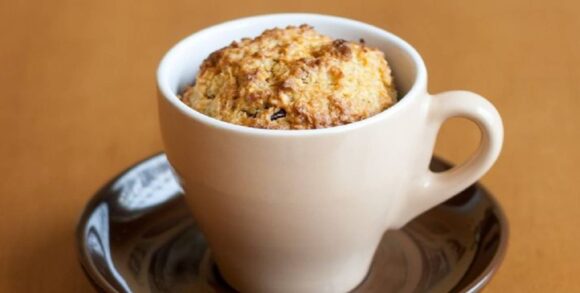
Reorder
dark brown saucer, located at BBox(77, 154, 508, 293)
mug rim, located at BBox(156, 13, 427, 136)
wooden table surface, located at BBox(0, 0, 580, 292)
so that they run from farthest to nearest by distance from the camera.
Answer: wooden table surface, located at BBox(0, 0, 580, 292), dark brown saucer, located at BBox(77, 154, 508, 293), mug rim, located at BBox(156, 13, 427, 136)

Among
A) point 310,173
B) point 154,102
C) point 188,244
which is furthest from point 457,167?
point 154,102

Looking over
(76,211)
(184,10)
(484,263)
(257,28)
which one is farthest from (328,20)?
(184,10)

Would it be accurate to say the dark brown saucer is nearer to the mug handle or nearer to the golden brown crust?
the mug handle

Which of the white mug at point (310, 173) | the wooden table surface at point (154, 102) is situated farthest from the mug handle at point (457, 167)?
the wooden table surface at point (154, 102)

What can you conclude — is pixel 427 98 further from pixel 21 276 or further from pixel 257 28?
pixel 21 276

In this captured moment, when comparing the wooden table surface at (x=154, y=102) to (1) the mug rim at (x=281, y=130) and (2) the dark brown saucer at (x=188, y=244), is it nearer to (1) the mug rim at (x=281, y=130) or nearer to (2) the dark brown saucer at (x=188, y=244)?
(2) the dark brown saucer at (x=188, y=244)

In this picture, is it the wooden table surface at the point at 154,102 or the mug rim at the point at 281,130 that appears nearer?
the mug rim at the point at 281,130

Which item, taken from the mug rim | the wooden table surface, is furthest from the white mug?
the wooden table surface
